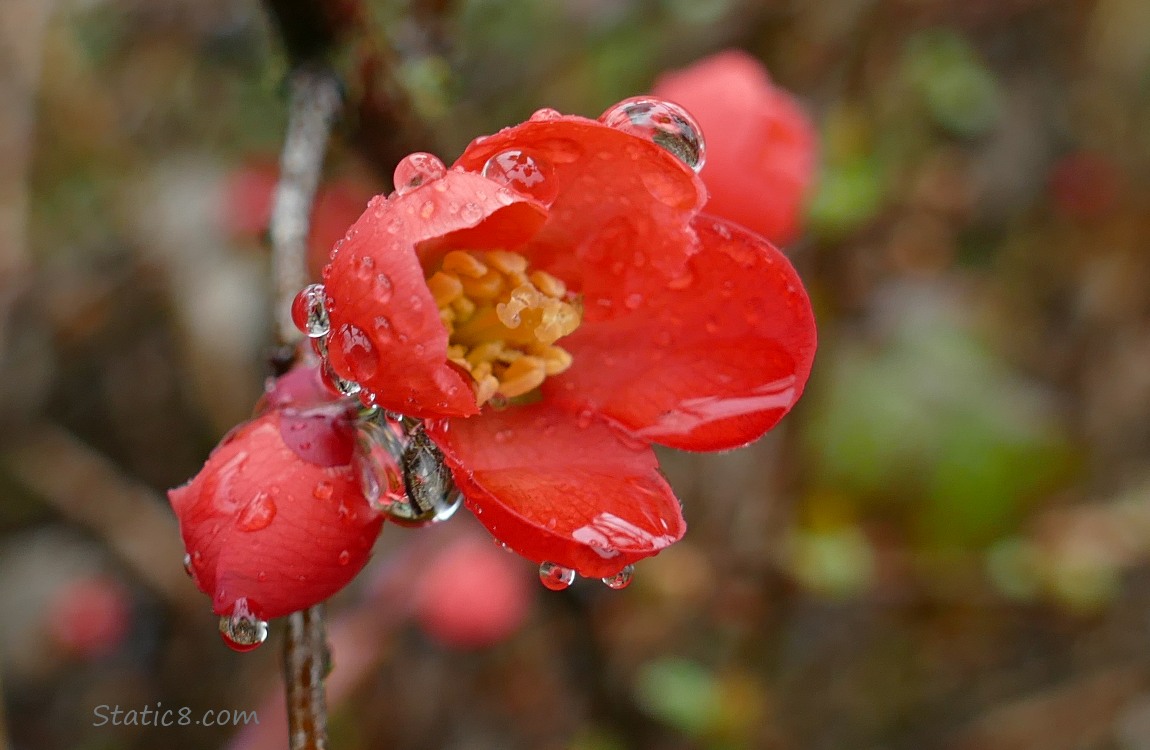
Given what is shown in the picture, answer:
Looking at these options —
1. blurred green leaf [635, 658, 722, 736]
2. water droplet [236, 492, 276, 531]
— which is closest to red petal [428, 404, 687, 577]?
water droplet [236, 492, 276, 531]

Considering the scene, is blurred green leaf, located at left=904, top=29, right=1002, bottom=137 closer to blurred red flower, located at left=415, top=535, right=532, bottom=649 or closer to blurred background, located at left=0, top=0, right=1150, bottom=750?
blurred background, located at left=0, top=0, right=1150, bottom=750

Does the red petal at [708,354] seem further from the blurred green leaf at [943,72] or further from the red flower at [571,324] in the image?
the blurred green leaf at [943,72]

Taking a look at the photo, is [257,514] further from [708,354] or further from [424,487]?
[708,354]

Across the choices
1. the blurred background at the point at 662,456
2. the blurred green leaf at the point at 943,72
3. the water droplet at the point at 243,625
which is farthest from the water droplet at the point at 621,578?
the blurred green leaf at the point at 943,72

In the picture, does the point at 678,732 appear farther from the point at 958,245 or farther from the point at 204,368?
the point at 958,245

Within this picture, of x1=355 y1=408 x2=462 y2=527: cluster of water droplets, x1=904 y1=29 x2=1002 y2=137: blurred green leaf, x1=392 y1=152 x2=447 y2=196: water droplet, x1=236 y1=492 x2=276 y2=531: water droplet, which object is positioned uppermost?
x1=392 y1=152 x2=447 y2=196: water droplet

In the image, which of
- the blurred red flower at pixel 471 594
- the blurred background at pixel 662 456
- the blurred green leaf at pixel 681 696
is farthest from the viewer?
the blurred red flower at pixel 471 594

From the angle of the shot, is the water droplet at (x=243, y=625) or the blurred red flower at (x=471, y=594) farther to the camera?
the blurred red flower at (x=471, y=594)
